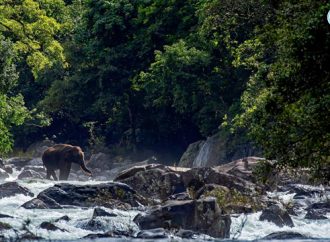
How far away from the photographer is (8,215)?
28906mm

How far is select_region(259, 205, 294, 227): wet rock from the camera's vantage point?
91.6ft

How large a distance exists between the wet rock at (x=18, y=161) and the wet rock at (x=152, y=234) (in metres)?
37.4

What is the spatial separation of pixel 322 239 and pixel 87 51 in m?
37.8

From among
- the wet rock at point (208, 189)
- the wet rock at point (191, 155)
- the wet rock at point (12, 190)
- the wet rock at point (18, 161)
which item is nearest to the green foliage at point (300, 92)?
the wet rock at point (208, 189)

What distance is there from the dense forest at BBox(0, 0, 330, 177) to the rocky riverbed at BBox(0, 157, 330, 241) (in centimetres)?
232

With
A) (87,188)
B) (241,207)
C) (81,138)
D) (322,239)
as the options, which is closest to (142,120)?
(81,138)

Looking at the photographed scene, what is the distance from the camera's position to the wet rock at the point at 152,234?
78.6ft

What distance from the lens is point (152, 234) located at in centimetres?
2416

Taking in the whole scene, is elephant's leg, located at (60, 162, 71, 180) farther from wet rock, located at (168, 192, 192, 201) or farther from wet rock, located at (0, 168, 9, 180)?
wet rock, located at (168, 192, 192, 201)

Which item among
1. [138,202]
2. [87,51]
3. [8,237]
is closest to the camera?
[8,237]

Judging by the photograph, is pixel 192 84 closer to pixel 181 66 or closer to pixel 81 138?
pixel 181 66

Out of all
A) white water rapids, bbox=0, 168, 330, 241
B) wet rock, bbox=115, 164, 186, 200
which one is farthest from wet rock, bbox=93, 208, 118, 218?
wet rock, bbox=115, 164, 186, 200

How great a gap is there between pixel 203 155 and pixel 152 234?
2708cm

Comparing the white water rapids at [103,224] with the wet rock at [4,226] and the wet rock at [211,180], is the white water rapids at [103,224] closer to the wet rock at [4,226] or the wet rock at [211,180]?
the wet rock at [4,226]
